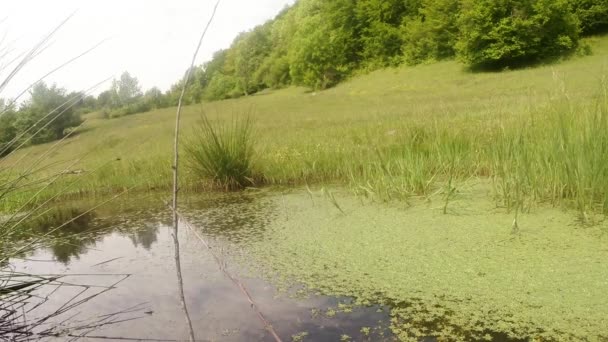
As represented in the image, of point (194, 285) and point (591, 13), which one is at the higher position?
point (591, 13)

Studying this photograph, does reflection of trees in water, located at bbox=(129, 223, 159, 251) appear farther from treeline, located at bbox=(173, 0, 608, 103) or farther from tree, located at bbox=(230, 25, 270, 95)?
tree, located at bbox=(230, 25, 270, 95)

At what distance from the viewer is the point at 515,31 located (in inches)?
583

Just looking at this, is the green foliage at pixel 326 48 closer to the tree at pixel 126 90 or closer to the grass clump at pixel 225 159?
the tree at pixel 126 90

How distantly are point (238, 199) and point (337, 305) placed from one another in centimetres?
204

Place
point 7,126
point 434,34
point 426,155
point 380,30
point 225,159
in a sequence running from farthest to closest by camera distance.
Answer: point 380,30, point 434,34, point 225,159, point 426,155, point 7,126

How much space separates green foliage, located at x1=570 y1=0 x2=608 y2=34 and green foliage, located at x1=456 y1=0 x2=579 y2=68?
0.76m

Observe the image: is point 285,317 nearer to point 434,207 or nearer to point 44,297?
point 44,297

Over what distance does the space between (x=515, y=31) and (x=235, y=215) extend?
14379 mm

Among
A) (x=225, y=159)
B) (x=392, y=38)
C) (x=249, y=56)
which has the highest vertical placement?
(x=249, y=56)

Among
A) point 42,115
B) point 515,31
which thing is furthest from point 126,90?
point 42,115

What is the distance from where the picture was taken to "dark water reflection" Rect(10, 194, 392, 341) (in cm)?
146

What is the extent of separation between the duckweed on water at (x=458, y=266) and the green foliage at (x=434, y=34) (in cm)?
1589

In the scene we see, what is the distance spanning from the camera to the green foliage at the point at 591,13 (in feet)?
48.6

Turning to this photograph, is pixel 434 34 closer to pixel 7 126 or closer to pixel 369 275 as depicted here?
pixel 369 275
